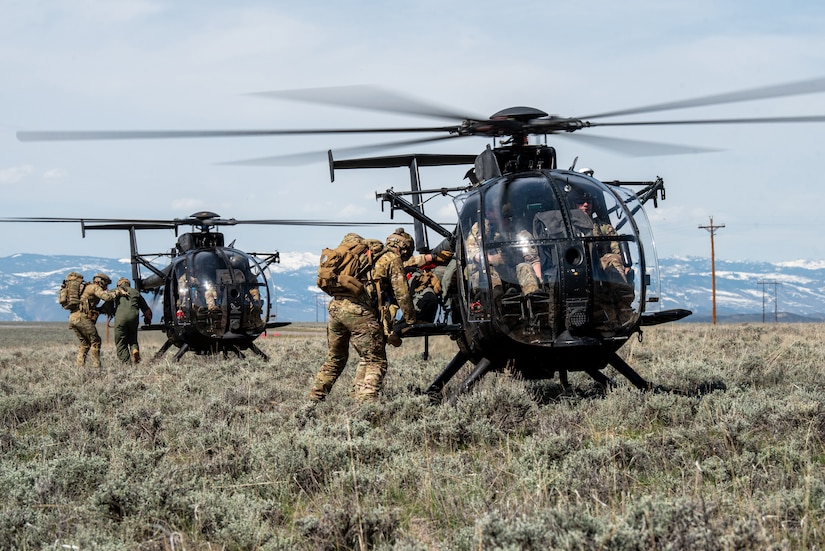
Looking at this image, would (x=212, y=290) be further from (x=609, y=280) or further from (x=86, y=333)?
(x=609, y=280)

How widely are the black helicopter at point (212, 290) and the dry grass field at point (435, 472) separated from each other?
6673mm

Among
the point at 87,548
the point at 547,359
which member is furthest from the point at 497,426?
the point at 87,548

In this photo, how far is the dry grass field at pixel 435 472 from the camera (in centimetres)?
432

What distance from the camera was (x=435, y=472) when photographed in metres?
5.76

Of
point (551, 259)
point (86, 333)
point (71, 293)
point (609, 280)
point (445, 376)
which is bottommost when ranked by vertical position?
point (86, 333)

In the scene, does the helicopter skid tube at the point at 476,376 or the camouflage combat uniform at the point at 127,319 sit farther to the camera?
the camouflage combat uniform at the point at 127,319

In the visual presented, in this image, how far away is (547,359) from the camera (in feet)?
27.0

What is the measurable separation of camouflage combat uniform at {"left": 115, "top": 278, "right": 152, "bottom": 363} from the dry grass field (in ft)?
26.3

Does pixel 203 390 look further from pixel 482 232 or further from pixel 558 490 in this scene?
pixel 558 490

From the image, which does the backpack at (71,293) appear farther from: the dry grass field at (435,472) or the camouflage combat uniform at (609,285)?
the camouflage combat uniform at (609,285)

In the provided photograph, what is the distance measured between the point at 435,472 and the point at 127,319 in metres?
13.8

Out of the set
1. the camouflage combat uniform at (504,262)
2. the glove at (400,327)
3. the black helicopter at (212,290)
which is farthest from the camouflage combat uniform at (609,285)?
the black helicopter at (212,290)

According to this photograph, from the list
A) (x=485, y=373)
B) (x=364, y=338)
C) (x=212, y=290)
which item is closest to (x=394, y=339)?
(x=364, y=338)

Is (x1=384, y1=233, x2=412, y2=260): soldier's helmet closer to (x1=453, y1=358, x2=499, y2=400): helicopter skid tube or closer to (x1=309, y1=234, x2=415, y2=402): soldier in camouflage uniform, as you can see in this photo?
(x1=309, y1=234, x2=415, y2=402): soldier in camouflage uniform
